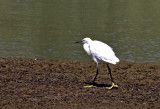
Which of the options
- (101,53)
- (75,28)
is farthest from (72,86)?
(75,28)

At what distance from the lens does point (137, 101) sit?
10.2m

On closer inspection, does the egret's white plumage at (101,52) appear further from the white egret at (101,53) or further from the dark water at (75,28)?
the dark water at (75,28)

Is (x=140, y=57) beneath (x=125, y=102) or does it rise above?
beneath

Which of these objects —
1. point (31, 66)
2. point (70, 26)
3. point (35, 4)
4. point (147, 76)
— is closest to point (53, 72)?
point (31, 66)

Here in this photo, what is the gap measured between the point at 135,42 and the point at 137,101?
13504 millimetres

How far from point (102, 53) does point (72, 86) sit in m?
1.29

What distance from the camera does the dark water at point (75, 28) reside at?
67.9 ft

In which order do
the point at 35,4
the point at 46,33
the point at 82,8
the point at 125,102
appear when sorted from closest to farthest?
the point at 125,102
the point at 46,33
the point at 82,8
the point at 35,4

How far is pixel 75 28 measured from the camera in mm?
28047

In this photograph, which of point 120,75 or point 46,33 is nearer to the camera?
point 120,75

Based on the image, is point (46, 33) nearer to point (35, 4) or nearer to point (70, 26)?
point (70, 26)

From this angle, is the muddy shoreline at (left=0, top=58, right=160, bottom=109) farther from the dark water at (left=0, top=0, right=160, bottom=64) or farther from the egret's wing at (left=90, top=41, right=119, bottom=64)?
the dark water at (left=0, top=0, right=160, bottom=64)

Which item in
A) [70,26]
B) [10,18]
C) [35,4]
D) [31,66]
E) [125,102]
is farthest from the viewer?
[35,4]

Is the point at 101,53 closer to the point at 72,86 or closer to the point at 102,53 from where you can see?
the point at 102,53
